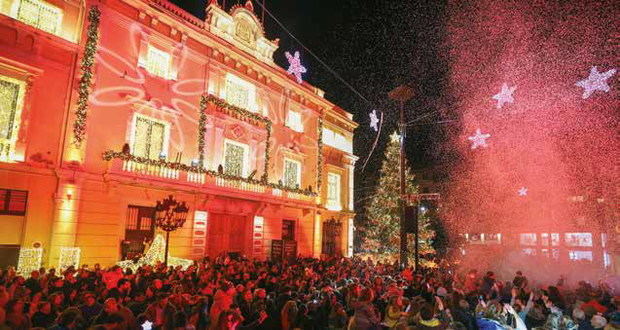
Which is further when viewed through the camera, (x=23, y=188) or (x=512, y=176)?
(x=512, y=176)

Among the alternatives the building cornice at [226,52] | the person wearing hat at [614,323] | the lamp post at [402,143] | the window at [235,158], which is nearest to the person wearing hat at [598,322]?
the person wearing hat at [614,323]

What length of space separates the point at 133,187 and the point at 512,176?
44.3m

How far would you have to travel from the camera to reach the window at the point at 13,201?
524 inches

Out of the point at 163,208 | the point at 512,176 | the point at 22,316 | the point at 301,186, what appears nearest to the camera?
the point at 22,316

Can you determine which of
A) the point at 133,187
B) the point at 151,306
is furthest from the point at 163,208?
the point at 151,306

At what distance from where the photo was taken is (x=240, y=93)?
22844 millimetres

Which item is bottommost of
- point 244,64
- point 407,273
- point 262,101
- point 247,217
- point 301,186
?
point 407,273

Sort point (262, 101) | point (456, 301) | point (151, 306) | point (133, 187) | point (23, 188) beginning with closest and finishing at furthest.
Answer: point (151, 306) < point (456, 301) < point (23, 188) < point (133, 187) < point (262, 101)

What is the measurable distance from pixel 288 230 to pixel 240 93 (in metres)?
9.33

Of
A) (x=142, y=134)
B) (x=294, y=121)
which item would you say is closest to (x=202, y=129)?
(x=142, y=134)

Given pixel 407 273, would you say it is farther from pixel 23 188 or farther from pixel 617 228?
pixel 617 228

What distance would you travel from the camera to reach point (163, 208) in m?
15.5

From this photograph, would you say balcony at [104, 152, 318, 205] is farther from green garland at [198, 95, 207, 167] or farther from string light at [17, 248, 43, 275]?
string light at [17, 248, 43, 275]

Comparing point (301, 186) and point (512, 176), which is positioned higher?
point (512, 176)
